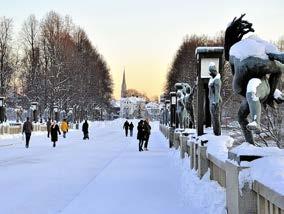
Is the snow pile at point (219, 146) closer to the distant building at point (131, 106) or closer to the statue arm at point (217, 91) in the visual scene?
the statue arm at point (217, 91)

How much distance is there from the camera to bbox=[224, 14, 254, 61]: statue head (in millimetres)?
7387

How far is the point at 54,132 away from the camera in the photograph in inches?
1129

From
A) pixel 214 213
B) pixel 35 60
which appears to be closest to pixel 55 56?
pixel 35 60

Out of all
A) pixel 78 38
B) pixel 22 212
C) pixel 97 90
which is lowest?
pixel 22 212

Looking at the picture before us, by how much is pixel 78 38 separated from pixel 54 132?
5340 centimetres

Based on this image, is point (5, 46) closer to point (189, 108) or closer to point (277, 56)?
point (189, 108)

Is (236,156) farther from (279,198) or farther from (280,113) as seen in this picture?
(280,113)

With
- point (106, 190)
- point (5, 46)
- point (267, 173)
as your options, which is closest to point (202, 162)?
point (106, 190)

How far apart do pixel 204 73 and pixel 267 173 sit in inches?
376

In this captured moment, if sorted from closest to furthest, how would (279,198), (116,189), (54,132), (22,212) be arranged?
(279,198), (22,212), (116,189), (54,132)

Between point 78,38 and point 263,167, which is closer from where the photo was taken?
point 263,167

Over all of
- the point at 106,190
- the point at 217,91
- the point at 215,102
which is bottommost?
the point at 106,190

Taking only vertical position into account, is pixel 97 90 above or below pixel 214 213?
above

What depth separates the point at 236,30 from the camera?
295 inches
